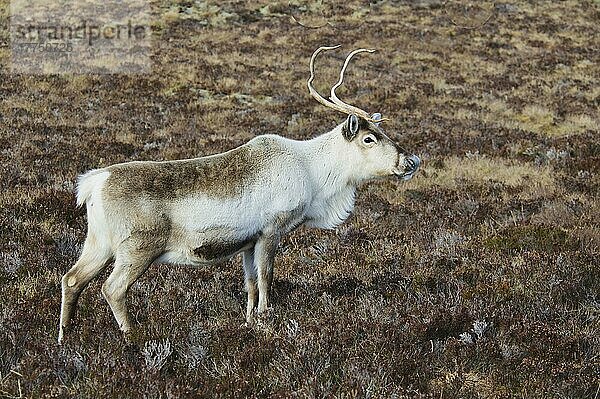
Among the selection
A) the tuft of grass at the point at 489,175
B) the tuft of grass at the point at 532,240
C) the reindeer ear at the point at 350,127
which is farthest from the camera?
the tuft of grass at the point at 489,175

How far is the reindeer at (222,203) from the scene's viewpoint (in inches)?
186

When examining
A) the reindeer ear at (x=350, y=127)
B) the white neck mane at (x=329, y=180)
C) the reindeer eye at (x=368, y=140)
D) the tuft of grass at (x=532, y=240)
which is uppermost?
the reindeer ear at (x=350, y=127)

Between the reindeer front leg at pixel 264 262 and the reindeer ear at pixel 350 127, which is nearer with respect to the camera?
the reindeer front leg at pixel 264 262

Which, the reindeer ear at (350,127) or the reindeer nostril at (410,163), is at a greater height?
the reindeer ear at (350,127)

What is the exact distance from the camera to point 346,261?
730cm

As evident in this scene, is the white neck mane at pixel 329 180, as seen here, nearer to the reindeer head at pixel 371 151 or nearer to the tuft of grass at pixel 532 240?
the reindeer head at pixel 371 151

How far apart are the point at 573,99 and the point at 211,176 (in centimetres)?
2073

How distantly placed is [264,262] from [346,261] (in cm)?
219

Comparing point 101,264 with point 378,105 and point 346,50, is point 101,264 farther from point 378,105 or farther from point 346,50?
point 346,50

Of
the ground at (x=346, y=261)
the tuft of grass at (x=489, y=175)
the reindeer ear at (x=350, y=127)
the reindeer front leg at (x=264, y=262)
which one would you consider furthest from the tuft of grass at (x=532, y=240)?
the reindeer front leg at (x=264, y=262)

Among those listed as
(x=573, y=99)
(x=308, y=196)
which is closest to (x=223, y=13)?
(x=573, y=99)

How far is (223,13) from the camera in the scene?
1467 inches

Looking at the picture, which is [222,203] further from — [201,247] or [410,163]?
[410,163]

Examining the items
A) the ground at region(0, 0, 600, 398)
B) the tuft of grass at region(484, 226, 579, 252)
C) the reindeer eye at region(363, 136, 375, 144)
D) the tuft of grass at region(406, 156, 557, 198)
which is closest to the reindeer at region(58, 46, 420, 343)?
the reindeer eye at region(363, 136, 375, 144)
